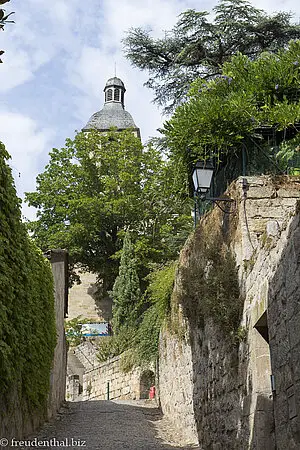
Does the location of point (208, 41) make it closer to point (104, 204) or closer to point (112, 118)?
point (104, 204)

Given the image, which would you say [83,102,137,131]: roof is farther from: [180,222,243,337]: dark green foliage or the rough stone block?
the rough stone block

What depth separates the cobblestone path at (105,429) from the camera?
7.06 metres

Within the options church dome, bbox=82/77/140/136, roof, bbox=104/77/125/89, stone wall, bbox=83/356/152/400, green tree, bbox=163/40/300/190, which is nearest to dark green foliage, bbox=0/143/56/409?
green tree, bbox=163/40/300/190

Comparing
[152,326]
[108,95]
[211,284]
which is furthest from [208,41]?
[108,95]

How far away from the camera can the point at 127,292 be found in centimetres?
2098

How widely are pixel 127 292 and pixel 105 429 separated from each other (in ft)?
40.8

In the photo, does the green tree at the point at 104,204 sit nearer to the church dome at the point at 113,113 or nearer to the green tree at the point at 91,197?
the green tree at the point at 91,197

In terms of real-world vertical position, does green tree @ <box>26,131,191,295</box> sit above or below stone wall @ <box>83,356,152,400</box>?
above

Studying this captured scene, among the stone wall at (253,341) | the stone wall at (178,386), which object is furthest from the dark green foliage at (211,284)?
the stone wall at (178,386)

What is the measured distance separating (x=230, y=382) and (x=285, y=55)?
488 cm

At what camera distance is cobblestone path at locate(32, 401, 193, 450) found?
7059mm

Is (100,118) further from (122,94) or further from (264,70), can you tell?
(264,70)

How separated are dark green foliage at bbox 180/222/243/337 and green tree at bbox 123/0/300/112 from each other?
31.0 feet

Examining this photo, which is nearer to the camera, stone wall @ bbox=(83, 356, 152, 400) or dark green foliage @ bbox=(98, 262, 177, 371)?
dark green foliage @ bbox=(98, 262, 177, 371)
